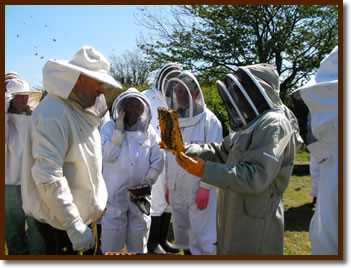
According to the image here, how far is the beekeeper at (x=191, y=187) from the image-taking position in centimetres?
375

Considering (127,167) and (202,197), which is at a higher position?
(127,167)

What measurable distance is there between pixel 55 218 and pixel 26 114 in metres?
1.96

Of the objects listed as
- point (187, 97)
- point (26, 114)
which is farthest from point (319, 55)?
point (26, 114)

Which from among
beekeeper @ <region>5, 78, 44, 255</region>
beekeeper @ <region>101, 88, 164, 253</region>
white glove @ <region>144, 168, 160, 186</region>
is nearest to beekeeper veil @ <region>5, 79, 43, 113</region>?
beekeeper @ <region>5, 78, 44, 255</region>

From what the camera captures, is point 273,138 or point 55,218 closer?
point 273,138

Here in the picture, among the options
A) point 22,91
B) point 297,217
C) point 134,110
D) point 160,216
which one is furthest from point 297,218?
point 22,91

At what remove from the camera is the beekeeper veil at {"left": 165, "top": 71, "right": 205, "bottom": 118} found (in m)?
3.96

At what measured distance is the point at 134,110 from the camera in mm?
3801

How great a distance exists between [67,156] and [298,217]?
4829mm

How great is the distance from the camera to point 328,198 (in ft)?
6.16

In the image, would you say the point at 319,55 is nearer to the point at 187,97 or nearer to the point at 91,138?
the point at 187,97

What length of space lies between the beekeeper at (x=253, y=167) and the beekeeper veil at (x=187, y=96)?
147 centimetres

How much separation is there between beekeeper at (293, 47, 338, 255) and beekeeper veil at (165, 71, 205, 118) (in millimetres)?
2060

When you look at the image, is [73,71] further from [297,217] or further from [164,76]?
[297,217]
